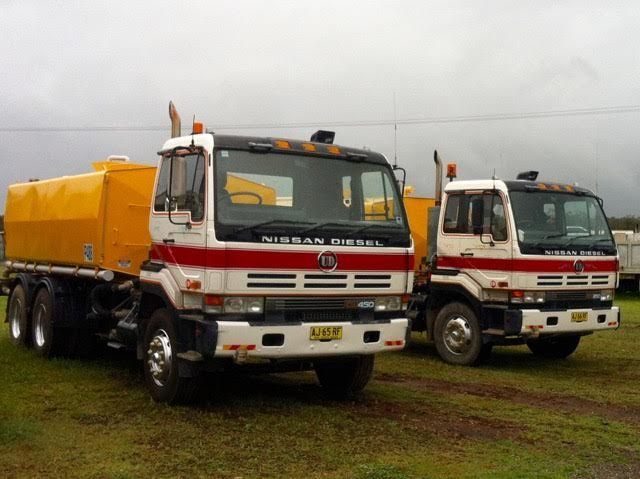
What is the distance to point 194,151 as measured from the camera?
766cm

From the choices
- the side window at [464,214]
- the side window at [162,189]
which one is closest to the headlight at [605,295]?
the side window at [464,214]

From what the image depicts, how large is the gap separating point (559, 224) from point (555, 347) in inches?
98.8

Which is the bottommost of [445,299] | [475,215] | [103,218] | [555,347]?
[555,347]

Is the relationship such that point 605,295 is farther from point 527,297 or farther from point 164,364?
point 164,364

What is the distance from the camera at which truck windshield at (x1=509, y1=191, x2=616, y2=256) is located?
10789 millimetres

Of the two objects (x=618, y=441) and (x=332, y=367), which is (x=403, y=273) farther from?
(x=618, y=441)

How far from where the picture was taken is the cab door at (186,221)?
737cm

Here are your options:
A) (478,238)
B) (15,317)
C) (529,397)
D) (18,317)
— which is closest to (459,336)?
(478,238)

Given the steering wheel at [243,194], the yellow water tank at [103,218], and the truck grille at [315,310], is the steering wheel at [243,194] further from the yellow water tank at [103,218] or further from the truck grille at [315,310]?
the yellow water tank at [103,218]

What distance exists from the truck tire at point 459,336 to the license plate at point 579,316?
1.22 m

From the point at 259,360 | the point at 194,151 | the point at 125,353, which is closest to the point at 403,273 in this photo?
the point at 259,360

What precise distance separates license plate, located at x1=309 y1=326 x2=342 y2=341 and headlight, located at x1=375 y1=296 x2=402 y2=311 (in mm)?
566

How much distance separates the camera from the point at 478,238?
11.1 metres

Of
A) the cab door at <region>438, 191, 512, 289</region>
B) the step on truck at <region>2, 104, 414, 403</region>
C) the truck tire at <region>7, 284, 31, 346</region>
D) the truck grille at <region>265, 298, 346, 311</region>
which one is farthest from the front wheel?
the truck tire at <region>7, 284, 31, 346</region>
